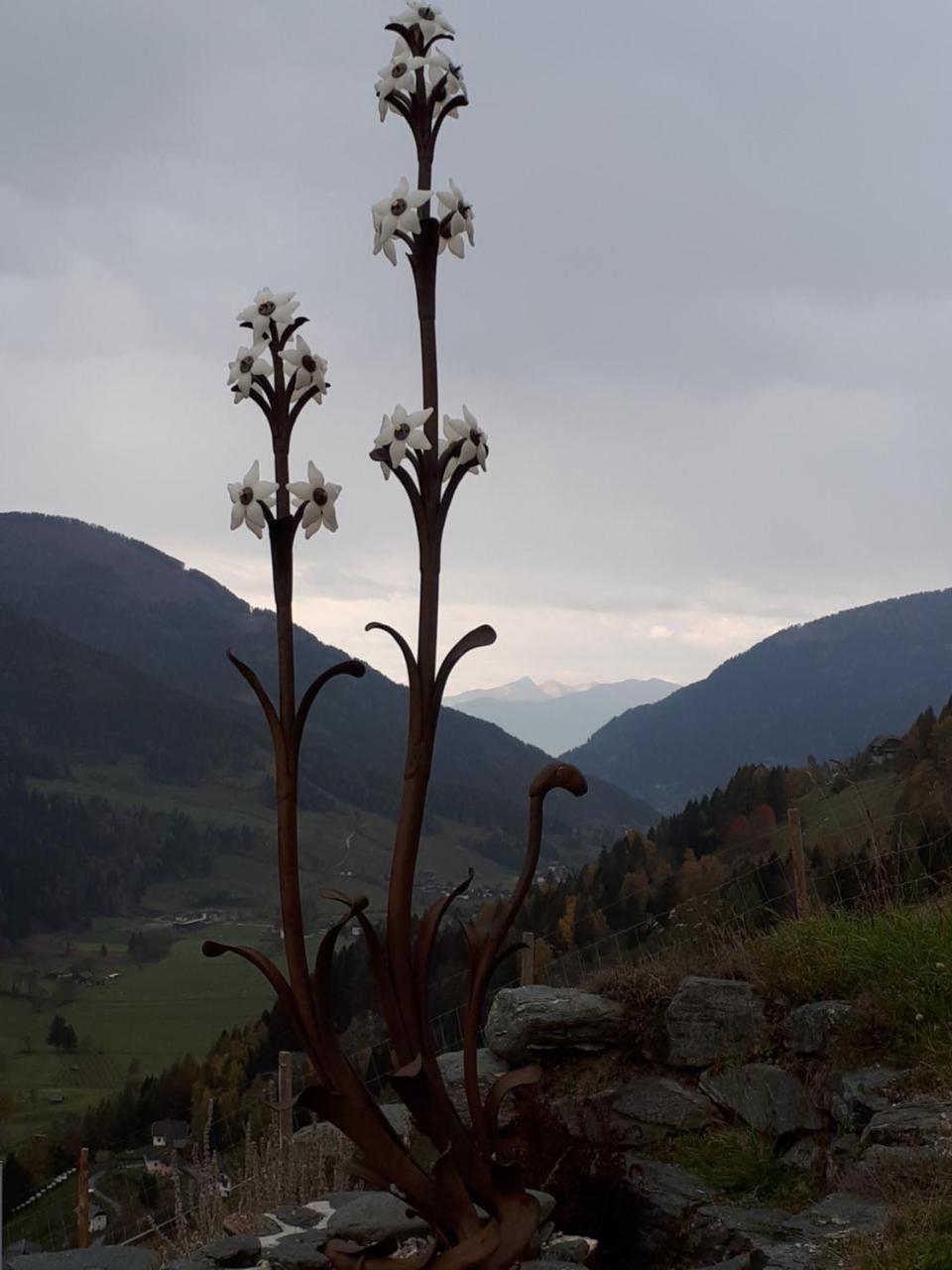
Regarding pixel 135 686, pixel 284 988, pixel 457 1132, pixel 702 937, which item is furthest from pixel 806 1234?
pixel 135 686

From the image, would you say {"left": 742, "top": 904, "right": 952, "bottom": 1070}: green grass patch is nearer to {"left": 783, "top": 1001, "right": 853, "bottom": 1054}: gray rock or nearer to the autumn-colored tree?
{"left": 783, "top": 1001, "right": 853, "bottom": 1054}: gray rock

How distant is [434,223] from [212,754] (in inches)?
5220

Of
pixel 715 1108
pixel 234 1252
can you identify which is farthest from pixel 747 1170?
pixel 234 1252

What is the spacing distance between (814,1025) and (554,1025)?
5.57 ft

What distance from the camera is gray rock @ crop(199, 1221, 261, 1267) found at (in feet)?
18.4

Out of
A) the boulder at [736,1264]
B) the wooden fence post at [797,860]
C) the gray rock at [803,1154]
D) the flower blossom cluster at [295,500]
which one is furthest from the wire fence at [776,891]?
the flower blossom cluster at [295,500]

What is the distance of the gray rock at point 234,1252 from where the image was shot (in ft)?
18.4

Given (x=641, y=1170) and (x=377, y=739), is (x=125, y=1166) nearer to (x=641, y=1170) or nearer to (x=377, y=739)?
(x=641, y=1170)

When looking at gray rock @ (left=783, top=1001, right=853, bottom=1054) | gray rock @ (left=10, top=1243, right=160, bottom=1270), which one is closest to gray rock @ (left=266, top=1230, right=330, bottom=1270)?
gray rock @ (left=10, top=1243, right=160, bottom=1270)

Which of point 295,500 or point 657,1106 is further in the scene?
point 657,1106

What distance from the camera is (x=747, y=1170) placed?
674 cm

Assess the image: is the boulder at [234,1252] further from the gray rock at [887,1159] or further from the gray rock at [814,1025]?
the gray rock at [814,1025]

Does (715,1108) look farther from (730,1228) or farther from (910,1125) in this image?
(910,1125)

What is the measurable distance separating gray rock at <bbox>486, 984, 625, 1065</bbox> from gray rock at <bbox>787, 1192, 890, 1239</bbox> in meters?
2.39
